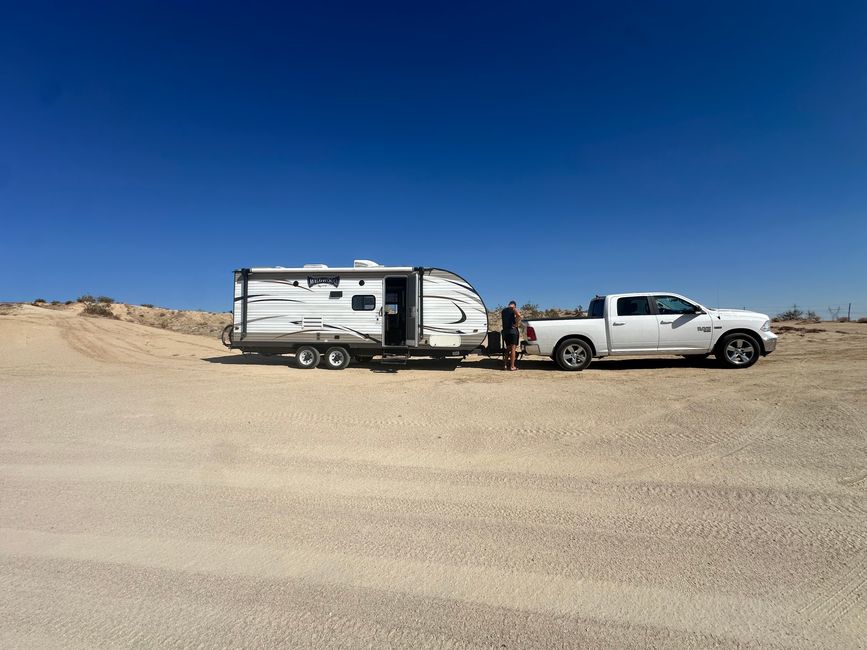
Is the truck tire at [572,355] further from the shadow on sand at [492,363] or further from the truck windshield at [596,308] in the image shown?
the truck windshield at [596,308]

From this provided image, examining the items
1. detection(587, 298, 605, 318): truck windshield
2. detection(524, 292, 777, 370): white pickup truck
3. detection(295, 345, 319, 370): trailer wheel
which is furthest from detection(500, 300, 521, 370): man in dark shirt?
detection(295, 345, 319, 370): trailer wheel

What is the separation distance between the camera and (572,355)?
11906 millimetres

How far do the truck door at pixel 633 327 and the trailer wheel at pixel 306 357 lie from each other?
8.23m

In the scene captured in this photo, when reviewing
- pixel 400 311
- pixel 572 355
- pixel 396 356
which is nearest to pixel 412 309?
pixel 400 311

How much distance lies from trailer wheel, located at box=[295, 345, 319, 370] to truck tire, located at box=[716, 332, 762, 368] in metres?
10.8

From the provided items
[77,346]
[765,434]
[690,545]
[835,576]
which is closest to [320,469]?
[690,545]

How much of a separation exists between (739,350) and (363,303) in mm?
9880

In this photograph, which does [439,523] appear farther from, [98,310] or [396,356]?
[98,310]

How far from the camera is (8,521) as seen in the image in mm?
3656

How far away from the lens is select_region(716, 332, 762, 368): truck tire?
11.1 meters

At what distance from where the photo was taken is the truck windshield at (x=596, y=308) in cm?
1210

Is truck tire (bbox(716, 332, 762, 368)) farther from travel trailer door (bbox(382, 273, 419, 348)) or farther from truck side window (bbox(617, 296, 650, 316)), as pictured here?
travel trailer door (bbox(382, 273, 419, 348))

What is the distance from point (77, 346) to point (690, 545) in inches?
869

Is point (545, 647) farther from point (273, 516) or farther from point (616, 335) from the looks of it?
point (616, 335)
